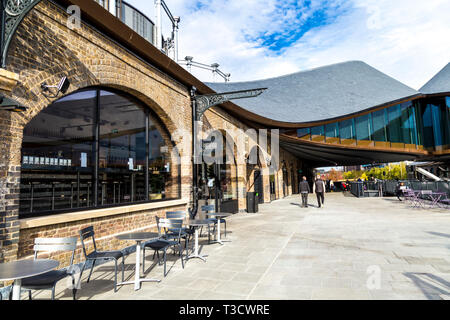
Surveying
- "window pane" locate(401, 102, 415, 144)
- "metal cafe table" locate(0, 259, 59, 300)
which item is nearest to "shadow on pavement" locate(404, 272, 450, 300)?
"metal cafe table" locate(0, 259, 59, 300)

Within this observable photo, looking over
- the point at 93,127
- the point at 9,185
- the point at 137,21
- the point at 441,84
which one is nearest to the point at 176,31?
the point at 137,21

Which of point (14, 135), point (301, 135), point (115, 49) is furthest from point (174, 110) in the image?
point (301, 135)

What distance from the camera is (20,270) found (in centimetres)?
237

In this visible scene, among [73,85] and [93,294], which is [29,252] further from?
[73,85]

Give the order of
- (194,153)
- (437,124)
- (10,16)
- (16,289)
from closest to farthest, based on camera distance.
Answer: (16,289) < (10,16) < (194,153) < (437,124)

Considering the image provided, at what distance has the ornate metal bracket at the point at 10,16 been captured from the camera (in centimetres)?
323

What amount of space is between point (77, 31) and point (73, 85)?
0.96 metres

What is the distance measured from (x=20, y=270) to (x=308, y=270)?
3638mm

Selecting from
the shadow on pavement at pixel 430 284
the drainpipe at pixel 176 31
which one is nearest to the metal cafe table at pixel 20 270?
the shadow on pavement at pixel 430 284

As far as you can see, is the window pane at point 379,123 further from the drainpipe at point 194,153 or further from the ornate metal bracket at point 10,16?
the ornate metal bracket at point 10,16

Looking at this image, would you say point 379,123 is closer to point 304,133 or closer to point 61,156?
point 304,133

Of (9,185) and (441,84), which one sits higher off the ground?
(441,84)

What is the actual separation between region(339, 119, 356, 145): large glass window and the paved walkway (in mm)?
15731

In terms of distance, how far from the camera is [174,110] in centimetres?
734
